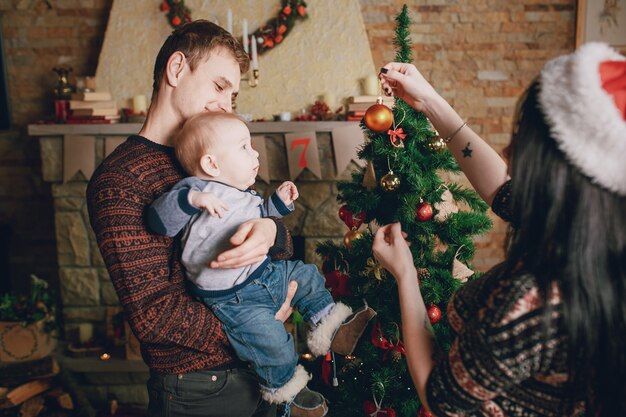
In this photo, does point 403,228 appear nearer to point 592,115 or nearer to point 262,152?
point 592,115

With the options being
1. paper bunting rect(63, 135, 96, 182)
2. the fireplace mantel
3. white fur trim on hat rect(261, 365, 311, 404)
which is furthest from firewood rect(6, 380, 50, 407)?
white fur trim on hat rect(261, 365, 311, 404)

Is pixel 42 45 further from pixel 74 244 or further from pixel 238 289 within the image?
pixel 238 289

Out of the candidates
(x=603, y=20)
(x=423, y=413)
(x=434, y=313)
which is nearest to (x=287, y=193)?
(x=434, y=313)

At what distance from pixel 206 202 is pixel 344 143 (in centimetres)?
200

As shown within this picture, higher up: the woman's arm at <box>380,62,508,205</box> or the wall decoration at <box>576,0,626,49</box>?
the wall decoration at <box>576,0,626,49</box>

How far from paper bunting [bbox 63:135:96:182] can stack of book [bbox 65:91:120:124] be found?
5.0 inches

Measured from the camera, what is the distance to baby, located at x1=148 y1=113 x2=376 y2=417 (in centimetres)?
119

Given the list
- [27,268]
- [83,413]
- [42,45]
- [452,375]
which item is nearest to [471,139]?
[452,375]

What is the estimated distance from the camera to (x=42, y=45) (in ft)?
11.5

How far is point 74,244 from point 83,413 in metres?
1.07

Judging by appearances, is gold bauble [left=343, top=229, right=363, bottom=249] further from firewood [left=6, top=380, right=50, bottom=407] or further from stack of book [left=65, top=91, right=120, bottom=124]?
firewood [left=6, top=380, right=50, bottom=407]

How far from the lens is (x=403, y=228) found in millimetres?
1779

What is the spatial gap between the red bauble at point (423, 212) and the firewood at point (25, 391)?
264cm

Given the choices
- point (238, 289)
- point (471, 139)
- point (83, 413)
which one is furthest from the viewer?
point (83, 413)
